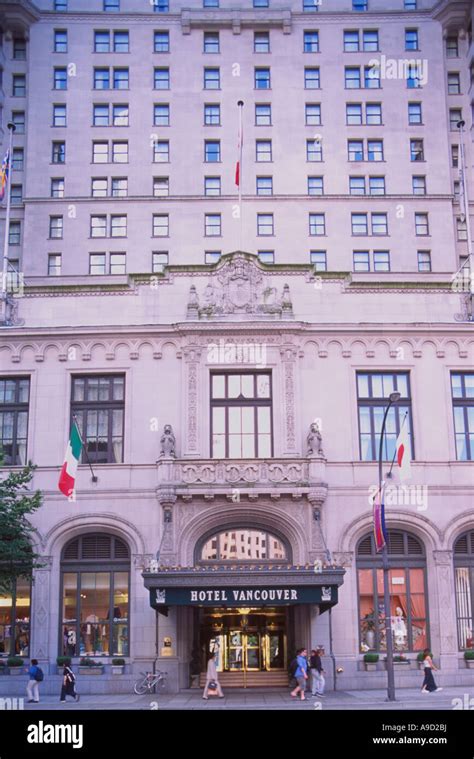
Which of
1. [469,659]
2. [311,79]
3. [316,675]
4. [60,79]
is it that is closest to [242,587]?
[316,675]

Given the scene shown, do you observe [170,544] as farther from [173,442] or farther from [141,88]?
[141,88]

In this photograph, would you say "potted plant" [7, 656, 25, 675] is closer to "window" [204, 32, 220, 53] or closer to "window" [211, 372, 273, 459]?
"window" [211, 372, 273, 459]

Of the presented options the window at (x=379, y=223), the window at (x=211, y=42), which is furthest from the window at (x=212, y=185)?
the window at (x=379, y=223)

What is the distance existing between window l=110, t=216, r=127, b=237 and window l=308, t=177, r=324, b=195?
1258 centimetres

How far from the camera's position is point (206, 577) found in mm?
28438

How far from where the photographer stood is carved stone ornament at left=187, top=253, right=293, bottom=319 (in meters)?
33.8

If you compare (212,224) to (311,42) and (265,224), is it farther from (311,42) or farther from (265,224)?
(311,42)

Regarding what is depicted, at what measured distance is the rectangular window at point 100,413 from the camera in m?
33.1

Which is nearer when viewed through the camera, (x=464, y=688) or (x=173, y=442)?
(x=464, y=688)

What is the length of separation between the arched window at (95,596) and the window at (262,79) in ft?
122

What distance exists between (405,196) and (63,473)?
36034 mm

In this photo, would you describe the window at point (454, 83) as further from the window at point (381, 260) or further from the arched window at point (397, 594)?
the arched window at point (397, 594)

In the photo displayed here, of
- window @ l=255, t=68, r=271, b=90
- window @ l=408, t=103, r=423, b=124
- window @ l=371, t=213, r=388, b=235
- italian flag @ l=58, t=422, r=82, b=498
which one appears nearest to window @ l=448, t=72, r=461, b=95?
window @ l=408, t=103, r=423, b=124
